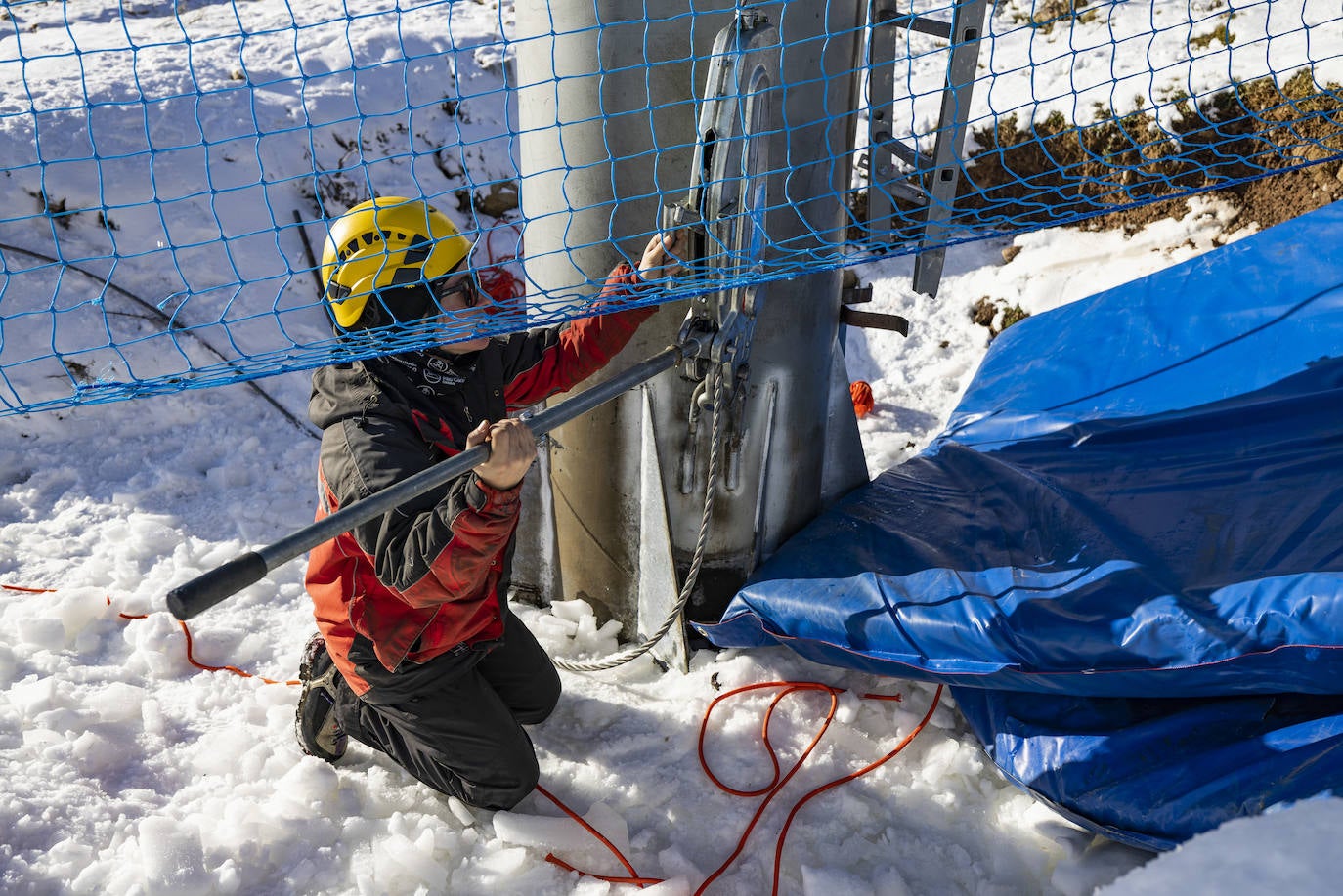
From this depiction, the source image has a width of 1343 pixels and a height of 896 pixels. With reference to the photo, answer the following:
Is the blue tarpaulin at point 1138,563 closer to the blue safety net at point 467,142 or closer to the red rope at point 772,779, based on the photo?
the red rope at point 772,779

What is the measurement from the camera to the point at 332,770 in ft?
8.18

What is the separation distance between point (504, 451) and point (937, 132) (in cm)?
155

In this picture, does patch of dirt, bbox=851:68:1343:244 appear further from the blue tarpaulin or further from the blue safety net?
the blue tarpaulin

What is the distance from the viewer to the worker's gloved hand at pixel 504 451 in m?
1.94

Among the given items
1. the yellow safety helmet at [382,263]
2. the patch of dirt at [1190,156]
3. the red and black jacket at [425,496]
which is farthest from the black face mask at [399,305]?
the patch of dirt at [1190,156]

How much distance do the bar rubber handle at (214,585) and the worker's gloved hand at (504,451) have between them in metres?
0.45

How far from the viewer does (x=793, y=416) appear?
116 inches

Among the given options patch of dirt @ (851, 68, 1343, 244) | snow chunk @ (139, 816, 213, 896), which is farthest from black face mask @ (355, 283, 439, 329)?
patch of dirt @ (851, 68, 1343, 244)

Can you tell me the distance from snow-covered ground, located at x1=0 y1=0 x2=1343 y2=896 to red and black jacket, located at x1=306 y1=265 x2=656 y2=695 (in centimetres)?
40

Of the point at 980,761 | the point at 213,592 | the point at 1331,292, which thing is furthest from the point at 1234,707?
the point at 213,592

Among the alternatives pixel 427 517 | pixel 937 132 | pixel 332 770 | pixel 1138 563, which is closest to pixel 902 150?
pixel 937 132

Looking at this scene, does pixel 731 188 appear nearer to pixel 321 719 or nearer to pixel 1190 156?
pixel 321 719

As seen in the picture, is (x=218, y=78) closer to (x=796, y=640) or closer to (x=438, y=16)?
(x=438, y=16)

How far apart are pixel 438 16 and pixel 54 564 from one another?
396 cm
